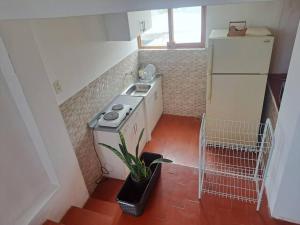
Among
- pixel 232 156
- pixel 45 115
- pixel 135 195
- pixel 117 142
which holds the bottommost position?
pixel 232 156

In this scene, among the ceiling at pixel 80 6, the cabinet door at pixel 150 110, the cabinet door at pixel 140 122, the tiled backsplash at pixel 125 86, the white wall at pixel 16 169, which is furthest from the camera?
the cabinet door at pixel 150 110

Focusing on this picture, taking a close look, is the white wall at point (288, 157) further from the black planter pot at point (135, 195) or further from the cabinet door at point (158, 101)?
the cabinet door at point (158, 101)

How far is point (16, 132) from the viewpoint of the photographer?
5.26 feet

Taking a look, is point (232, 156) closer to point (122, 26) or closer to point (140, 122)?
point (140, 122)

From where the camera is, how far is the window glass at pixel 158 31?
3408 millimetres

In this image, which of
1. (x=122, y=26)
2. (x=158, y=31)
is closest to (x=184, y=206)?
(x=122, y=26)

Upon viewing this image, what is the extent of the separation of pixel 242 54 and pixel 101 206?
2338 millimetres

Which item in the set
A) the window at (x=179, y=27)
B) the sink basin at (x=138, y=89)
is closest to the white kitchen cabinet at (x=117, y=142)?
the sink basin at (x=138, y=89)

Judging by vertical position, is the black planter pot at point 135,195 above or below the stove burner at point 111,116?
below

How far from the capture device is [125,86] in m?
3.33

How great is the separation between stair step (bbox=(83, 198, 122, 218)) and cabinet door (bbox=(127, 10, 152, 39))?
6.48ft

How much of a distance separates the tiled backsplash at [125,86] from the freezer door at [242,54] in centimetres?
74

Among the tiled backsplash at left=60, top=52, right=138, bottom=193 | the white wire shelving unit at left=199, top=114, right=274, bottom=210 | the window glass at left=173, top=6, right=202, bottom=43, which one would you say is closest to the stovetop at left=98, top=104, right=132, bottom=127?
the tiled backsplash at left=60, top=52, right=138, bottom=193

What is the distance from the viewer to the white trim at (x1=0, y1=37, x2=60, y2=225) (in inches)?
56.5
